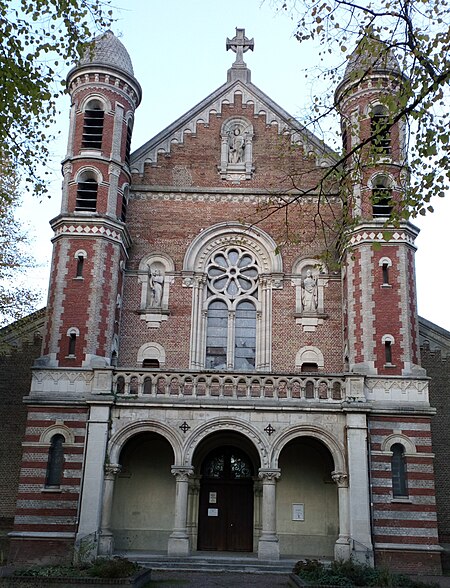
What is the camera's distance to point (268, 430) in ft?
67.5

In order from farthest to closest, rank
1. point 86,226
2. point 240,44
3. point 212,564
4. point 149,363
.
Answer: point 240,44, point 149,363, point 86,226, point 212,564

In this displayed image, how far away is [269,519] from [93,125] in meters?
14.8

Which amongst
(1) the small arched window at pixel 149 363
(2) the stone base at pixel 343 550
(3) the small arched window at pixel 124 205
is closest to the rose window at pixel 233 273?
(1) the small arched window at pixel 149 363

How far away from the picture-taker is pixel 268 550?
19.4 m

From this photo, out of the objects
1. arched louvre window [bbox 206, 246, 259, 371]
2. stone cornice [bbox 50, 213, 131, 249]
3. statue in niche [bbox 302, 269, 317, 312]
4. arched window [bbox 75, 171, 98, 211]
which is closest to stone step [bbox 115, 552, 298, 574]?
arched louvre window [bbox 206, 246, 259, 371]

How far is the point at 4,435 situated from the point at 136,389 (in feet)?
19.2

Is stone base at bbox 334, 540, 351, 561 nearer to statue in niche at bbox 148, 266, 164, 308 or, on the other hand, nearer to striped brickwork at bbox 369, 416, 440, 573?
striped brickwork at bbox 369, 416, 440, 573

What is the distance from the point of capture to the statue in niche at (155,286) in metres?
24.7

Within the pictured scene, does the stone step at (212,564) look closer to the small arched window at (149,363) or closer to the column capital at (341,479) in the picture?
the column capital at (341,479)

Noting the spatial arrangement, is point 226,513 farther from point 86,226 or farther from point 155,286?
point 86,226

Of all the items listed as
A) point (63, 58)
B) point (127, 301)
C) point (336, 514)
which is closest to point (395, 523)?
point (336, 514)

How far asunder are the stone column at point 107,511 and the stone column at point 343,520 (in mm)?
6395

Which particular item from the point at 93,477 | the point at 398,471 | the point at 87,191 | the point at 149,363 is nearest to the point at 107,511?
the point at 93,477

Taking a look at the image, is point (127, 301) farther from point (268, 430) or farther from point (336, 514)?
point (336, 514)
